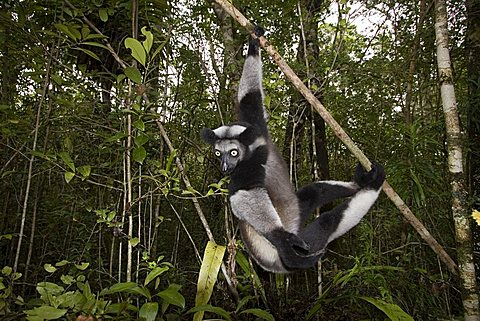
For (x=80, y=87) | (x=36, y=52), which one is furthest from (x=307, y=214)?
(x=36, y=52)

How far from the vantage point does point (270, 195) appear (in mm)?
2303

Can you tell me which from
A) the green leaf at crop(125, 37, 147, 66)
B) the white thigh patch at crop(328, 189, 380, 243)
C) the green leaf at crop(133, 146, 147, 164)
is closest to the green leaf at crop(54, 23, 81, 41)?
the green leaf at crop(125, 37, 147, 66)

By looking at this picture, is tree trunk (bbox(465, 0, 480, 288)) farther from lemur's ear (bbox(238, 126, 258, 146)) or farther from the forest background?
lemur's ear (bbox(238, 126, 258, 146))

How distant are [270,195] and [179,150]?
0.99 meters

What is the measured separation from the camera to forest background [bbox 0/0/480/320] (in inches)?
88.4

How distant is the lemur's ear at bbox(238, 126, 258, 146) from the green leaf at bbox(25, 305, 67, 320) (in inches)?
44.7

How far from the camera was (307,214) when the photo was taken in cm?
241

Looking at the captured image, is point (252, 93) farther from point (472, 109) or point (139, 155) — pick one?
point (472, 109)

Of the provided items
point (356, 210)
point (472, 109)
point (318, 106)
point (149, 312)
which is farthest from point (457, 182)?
point (149, 312)

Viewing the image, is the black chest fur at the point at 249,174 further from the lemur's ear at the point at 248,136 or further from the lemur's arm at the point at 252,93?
the lemur's arm at the point at 252,93

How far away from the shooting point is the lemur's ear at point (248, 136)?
195 centimetres

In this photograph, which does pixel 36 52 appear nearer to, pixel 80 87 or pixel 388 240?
pixel 80 87

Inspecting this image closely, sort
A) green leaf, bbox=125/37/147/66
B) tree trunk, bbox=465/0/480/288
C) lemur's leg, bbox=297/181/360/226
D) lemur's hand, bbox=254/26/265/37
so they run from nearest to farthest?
green leaf, bbox=125/37/147/66 < lemur's hand, bbox=254/26/265/37 < lemur's leg, bbox=297/181/360/226 < tree trunk, bbox=465/0/480/288

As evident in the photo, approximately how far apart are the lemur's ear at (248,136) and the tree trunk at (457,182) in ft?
4.25
